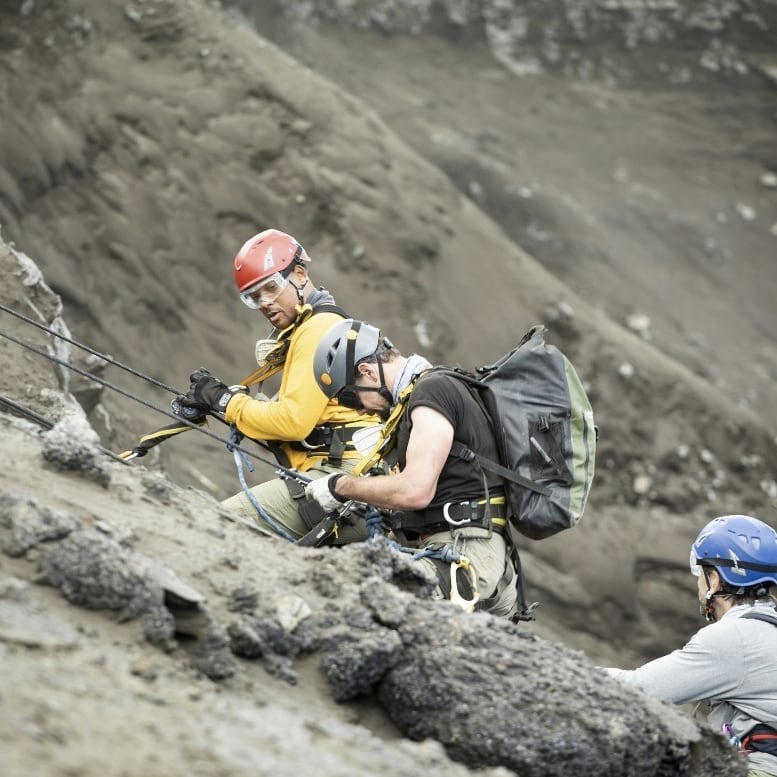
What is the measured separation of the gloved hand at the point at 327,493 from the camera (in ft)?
17.2

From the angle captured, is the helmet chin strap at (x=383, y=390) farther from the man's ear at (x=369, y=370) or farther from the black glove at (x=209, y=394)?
the black glove at (x=209, y=394)

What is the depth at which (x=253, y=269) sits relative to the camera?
596 cm

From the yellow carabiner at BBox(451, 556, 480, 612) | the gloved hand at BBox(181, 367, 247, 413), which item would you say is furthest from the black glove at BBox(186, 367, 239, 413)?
the yellow carabiner at BBox(451, 556, 480, 612)

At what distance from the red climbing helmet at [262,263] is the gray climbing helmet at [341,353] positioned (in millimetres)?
525

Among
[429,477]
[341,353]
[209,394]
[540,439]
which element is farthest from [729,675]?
[209,394]

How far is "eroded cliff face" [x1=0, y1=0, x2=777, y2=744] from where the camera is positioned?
37.1ft

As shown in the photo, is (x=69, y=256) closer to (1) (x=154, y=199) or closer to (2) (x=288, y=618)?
(1) (x=154, y=199)

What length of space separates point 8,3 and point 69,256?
282 centimetres

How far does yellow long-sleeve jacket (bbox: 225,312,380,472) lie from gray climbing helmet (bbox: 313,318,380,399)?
61 mm

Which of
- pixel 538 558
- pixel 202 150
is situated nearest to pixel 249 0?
pixel 202 150

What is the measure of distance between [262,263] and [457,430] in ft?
4.89

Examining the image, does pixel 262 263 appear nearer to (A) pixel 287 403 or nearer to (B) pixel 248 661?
(A) pixel 287 403

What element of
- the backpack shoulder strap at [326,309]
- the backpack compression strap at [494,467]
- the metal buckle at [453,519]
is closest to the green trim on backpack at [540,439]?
the backpack compression strap at [494,467]

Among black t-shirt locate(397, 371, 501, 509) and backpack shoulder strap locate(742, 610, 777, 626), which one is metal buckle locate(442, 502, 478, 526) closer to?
black t-shirt locate(397, 371, 501, 509)
